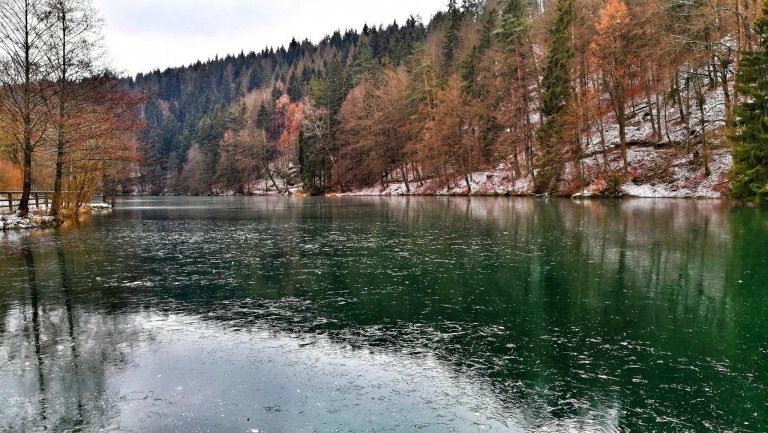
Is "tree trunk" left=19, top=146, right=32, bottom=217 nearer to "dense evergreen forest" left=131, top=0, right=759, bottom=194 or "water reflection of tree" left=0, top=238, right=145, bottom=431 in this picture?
"dense evergreen forest" left=131, top=0, right=759, bottom=194

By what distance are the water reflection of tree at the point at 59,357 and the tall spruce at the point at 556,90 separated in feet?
134

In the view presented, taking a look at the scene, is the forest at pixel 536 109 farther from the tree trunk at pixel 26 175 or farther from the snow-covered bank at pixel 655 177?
the tree trunk at pixel 26 175

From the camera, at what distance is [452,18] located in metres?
81.8

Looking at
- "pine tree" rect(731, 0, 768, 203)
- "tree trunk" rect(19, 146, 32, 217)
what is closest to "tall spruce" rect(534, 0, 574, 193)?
"pine tree" rect(731, 0, 768, 203)

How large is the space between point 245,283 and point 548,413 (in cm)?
747

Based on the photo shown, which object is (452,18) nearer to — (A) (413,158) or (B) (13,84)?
(A) (413,158)

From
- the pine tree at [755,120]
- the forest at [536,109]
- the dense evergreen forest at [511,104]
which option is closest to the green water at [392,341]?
the forest at [536,109]

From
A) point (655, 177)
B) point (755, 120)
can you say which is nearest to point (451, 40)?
point (655, 177)

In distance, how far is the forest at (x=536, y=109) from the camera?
32281 mm

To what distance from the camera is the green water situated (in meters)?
A: 4.65

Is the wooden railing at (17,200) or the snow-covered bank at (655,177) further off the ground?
the snow-covered bank at (655,177)

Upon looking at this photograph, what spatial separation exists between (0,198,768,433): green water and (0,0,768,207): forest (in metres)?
19.7

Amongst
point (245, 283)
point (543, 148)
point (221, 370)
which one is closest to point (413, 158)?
point (543, 148)

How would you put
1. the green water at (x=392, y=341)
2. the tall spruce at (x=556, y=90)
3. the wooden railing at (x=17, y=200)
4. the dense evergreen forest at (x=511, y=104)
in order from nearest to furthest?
the green water at (x=392, y=341)
the wooden railing at (x=17, y=200)
the dense evergreen forest at (x=511, y=104)
the tall spruce at (x=556, y=90)
